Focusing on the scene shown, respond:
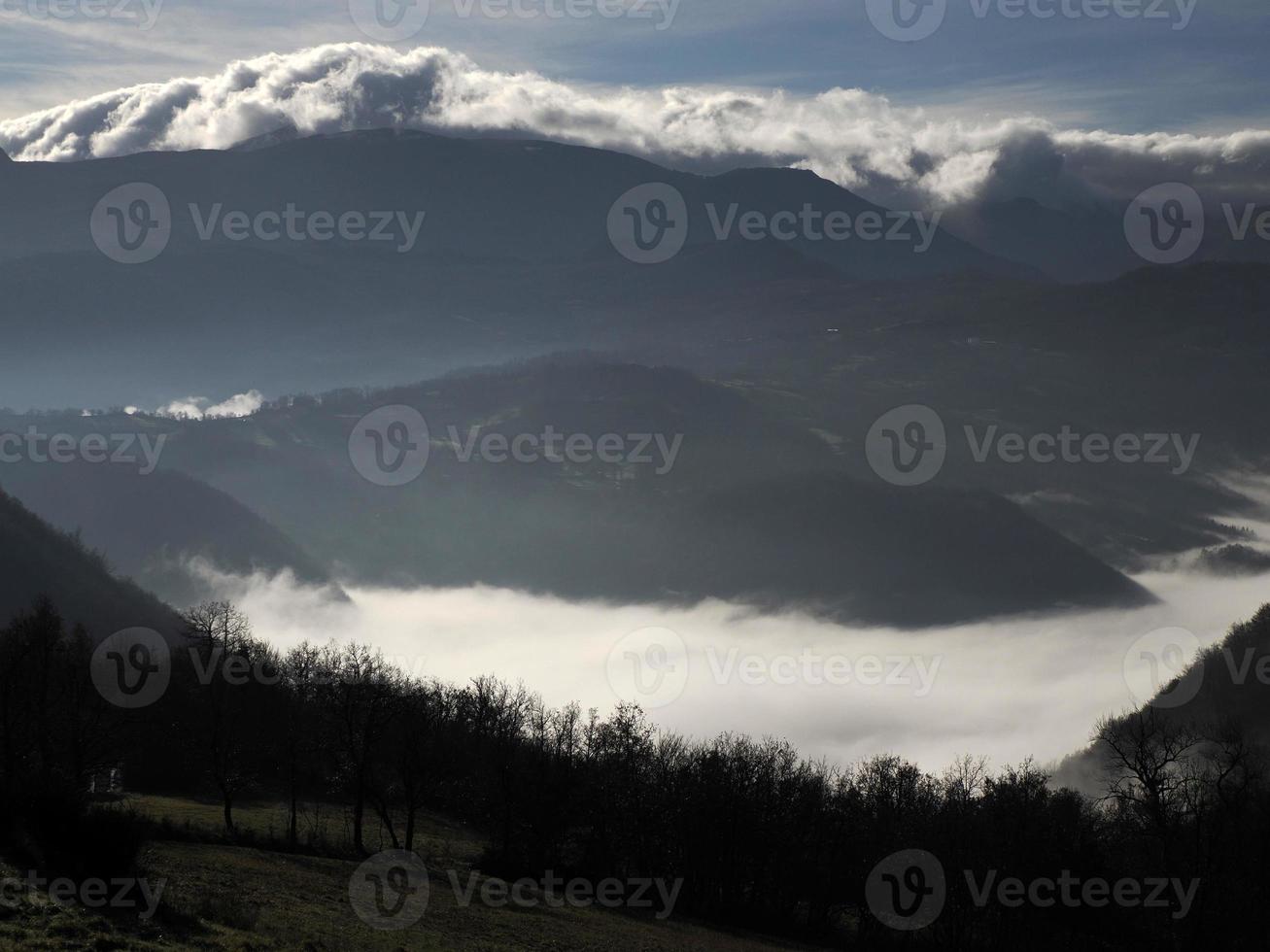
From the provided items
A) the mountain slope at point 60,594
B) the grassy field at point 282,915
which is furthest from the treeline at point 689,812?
the mountain slope at point 60,594

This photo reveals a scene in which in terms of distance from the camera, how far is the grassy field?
3669 cm

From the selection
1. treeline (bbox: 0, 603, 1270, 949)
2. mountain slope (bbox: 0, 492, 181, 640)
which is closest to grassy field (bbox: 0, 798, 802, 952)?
treeline (bbox: 0, 603, 1270, 949)

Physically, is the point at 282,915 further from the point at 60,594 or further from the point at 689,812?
the point at 60,594

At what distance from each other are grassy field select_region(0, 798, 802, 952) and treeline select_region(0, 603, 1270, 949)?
2.76m

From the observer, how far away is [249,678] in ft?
348

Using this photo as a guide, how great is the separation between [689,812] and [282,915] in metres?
42.8

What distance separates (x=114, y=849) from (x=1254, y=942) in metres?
66.3

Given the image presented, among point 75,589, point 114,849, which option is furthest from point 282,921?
point 75,589

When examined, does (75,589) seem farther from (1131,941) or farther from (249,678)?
(1131,941)

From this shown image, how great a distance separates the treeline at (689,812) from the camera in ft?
245

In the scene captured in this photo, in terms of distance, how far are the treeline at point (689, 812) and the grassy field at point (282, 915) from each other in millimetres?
2758

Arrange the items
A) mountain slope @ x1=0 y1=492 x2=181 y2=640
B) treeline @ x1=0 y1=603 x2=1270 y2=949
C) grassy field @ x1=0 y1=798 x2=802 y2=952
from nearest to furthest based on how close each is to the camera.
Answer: grassy field @ x1=0 y1=798 x2=802 y2=952 < treeline @ x1=0 y1=603 x2=1270 y2=949 < mountain slope @ x1=0 y1=492 x2=181 y2=640

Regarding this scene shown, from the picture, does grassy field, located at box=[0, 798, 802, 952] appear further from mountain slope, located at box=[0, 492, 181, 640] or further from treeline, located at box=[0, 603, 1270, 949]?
mountain slope, located at box=[0, 492, 181, 640]

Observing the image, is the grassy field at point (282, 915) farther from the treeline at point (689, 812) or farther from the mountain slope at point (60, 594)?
the mountain slope at point (60, 594)
